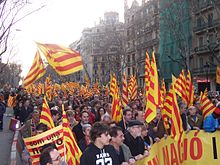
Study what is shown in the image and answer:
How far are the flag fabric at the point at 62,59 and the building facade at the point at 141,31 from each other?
38958mm

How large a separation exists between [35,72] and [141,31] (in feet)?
145

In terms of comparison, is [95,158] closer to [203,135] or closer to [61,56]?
[203,135]

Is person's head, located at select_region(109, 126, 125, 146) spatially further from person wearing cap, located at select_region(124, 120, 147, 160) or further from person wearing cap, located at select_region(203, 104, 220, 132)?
person wearing cap, located at select_region(203, 104, 220, 132)

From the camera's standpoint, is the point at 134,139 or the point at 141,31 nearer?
Result: the point at 134,139

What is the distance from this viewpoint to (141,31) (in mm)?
52188

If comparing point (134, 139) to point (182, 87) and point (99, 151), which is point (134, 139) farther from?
point (182, 87)

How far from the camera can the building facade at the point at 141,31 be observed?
171 feet

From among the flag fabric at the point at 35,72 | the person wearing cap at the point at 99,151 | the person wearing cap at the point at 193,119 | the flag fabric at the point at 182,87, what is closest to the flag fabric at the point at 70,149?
the person wearing cap at the point at 99,151

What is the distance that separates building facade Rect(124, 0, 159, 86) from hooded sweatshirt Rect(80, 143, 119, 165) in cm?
4265

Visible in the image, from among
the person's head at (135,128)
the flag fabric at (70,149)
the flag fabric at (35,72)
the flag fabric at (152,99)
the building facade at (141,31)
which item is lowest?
the flag fabric at (70,149)

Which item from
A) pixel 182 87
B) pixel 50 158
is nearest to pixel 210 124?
pixel 50 158

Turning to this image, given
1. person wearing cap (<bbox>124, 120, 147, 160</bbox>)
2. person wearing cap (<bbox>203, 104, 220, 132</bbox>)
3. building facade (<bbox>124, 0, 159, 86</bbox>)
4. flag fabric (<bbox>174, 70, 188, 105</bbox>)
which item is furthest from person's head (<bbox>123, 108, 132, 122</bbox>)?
building facade (<bbox>124, 0, 159, 86</bbox>)

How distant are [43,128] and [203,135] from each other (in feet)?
10.2

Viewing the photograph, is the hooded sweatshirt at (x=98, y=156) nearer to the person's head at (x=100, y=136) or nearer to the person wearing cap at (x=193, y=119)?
the person's head at (x=100, y=136)
